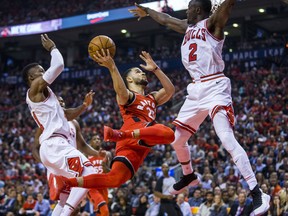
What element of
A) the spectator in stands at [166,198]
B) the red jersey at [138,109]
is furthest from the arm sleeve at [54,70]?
the spectator in stands at [166,198]

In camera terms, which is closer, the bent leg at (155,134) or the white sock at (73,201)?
the bent leg at (155,134)

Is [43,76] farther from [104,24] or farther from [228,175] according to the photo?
[104,24]

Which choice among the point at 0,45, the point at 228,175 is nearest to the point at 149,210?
the point at 228,175

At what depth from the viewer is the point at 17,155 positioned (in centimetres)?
2369

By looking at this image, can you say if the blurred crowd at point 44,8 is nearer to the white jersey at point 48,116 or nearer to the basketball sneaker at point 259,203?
the white jersey at point 48,116

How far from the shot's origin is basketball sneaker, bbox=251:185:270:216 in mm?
6352

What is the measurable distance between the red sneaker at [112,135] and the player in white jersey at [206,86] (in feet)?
3.06

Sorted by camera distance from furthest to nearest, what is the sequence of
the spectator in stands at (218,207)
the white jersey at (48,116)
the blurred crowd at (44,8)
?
the blurred crowd at (44,8) < the spectator in stands at (218,207) < the white jersey at (48,116)

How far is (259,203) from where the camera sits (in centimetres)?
643

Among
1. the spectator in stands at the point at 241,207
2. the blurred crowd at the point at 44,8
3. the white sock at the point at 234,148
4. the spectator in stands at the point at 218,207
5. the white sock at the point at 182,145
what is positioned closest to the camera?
the white sock at the point at 234,148

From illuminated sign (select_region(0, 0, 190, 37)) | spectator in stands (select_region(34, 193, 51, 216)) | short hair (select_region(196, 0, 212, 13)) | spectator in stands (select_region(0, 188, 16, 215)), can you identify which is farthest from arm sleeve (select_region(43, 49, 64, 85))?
illuminated sign (select_region(0, 0, 190, 37))

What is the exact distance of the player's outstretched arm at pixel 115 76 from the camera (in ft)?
23.7

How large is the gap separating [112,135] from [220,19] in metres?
2.08

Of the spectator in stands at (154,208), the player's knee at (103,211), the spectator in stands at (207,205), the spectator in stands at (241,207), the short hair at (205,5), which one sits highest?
the short hair at (205,5)
